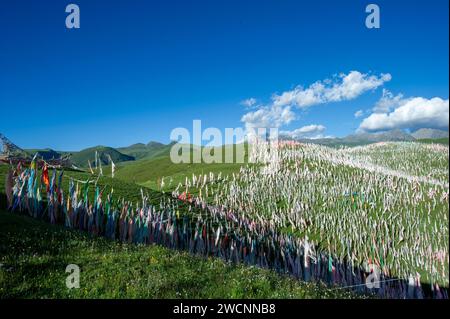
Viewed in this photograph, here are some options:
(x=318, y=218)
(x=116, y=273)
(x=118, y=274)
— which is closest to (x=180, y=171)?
(x=318, y=218)

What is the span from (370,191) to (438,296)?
35.6 feet

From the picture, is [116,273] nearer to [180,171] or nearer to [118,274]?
[118,274]

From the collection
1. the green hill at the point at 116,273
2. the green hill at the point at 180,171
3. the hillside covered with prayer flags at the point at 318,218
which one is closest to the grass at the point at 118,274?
the green hill at the point at 116,273

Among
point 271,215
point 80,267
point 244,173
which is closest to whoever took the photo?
point 80,267

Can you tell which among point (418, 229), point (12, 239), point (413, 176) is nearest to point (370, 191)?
point (413, 176)

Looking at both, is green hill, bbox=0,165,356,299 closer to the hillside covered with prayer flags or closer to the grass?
the grass

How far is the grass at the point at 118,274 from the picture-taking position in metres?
11.6

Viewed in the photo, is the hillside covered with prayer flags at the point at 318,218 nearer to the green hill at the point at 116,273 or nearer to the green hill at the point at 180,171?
the green hill at the point at 116,273

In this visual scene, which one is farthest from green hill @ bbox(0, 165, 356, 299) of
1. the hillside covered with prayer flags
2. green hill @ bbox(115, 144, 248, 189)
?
green hill @ bbox(115, 144, 248, 189)

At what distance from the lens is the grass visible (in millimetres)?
11641

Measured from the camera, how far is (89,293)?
11.4m

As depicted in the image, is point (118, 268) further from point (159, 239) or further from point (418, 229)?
point (418, 229)

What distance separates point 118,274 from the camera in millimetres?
13086

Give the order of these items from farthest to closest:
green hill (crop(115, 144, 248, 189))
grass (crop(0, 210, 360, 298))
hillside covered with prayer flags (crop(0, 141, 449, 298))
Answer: green hill (crop(115, 144, 248, 189)), hillside covered with prayer flags (crop(0, 141, 449, 298)), grass (crop(0, 210, 360, 298))
